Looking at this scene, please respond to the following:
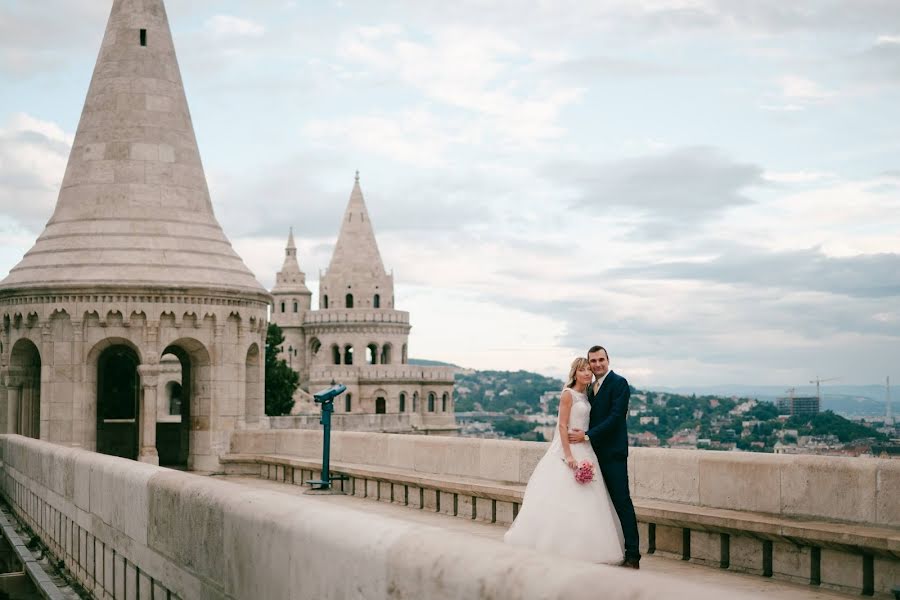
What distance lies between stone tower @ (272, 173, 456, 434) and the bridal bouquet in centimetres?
7610

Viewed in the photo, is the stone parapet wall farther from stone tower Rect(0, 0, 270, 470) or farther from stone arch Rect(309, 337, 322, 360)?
stone arch Rect(309, 337, 322, 360)

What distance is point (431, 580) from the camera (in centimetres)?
488

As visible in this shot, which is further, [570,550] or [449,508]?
[449,508]

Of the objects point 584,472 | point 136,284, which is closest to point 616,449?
point 584,472

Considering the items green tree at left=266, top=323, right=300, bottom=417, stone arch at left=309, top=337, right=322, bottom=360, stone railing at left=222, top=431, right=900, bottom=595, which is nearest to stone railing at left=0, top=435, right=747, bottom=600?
stone railing at left=222, top=431, right=900, bottom=595

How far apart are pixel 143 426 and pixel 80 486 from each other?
43.5ft

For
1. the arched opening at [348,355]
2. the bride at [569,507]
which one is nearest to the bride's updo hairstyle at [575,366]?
the bride at [569,507]

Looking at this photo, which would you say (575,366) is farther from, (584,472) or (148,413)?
(148,413)

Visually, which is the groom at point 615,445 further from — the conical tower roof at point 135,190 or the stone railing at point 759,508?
the conical tower roof at point 135,190

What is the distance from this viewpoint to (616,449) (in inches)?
334

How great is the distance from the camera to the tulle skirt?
827 centimetres

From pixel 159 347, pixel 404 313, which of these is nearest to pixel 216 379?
pixel 159 347

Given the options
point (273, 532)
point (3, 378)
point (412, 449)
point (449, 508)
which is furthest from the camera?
point (3, 378)

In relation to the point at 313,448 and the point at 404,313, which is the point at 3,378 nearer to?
the point at 313,448
